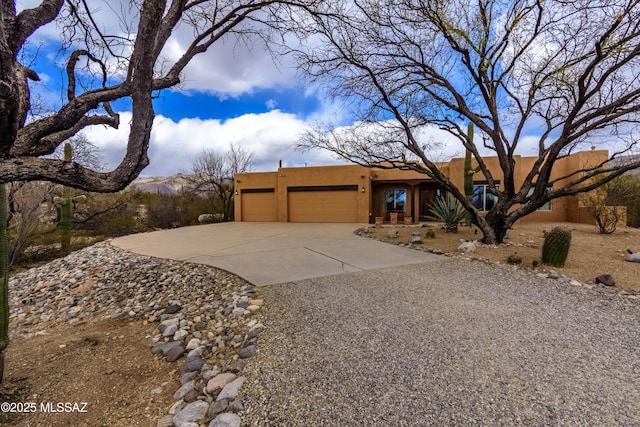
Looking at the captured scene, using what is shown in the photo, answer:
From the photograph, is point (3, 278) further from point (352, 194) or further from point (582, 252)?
point (352, 194)

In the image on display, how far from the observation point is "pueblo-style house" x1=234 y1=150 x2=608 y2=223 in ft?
51.7

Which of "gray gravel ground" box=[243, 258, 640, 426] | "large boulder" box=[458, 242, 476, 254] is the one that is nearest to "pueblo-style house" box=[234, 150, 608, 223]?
"large boulder" box=[458, 242, 476, 254]

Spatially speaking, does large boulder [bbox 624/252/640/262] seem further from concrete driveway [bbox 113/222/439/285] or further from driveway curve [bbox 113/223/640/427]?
concrete driveway [bbox 113/222/439/285]

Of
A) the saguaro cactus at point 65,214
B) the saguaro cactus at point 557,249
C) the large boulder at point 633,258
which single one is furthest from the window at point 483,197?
the saguaro cactus at point 65,214

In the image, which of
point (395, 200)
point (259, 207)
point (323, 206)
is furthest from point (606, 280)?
point (259, 207)

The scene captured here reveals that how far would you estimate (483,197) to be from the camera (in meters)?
16.1

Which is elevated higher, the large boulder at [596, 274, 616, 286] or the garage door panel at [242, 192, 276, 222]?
the garage door panel at [242, 192, 276, 222]

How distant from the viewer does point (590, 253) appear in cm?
699

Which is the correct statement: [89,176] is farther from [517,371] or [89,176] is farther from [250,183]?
[250,183]

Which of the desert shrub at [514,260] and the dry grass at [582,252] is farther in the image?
the desert shrub at [514,260]

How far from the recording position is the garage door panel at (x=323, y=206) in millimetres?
17578

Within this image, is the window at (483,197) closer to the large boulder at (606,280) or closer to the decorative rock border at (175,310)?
the large boulder at (606,280)

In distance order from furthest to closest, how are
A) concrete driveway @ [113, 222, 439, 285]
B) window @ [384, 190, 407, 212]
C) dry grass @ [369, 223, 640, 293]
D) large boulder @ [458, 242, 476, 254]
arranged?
window @ [384, 190, 407, 212] < large boulder @ [458, 242, 476, 254] < concrete driveway @ [113, 222, 439, 285] < dry grass @ [369, 223, 640, 293]

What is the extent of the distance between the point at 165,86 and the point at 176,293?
3362 mm
